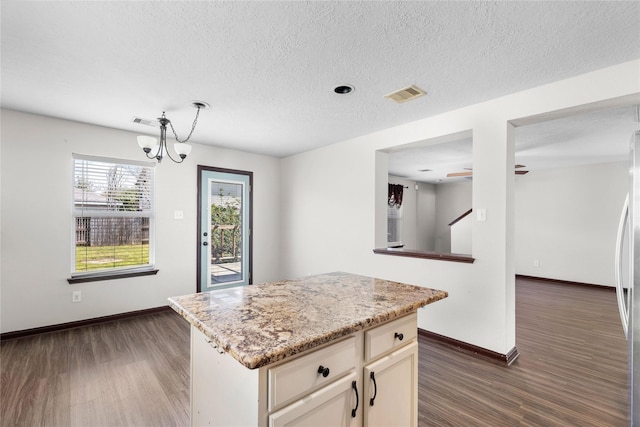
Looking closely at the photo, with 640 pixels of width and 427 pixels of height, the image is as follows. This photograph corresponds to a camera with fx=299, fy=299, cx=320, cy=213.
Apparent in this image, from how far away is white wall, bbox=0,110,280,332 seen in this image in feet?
10.1

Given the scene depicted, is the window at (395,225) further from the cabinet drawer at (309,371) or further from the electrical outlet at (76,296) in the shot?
the cabinet drawer at (309,371)

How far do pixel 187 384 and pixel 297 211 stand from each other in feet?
10.1

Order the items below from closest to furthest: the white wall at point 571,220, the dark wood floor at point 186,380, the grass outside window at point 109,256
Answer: the dark wood floor at point 186,380 → the grass outside window at point 109,256 → the white wall at point 571,220

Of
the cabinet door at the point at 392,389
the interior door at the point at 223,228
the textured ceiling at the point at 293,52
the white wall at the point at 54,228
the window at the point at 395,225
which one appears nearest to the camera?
the cabinet door at the point at 392,389

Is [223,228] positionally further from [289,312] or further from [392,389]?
[392,389]

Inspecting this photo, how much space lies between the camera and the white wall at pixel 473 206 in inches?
96.0

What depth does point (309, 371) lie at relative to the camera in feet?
3.46

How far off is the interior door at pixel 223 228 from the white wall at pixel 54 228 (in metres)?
0.26

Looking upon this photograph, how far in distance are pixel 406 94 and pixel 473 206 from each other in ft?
4.02

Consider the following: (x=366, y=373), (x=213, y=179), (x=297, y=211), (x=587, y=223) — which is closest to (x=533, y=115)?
(x=366, y=373)

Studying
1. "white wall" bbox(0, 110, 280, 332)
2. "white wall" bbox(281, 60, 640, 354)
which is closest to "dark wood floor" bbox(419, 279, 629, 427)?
"white wall" bbox(281, 60, 640, 354)

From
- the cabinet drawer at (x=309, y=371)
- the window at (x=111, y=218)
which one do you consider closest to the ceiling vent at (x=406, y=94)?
the cabinet drawer at (x=309, y=371)

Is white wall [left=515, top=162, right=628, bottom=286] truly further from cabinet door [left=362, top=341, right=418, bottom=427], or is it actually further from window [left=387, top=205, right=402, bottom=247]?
cabinet door [left=362, top=341, right=418, bottom=427]

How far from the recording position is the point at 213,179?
4516 millimetres
